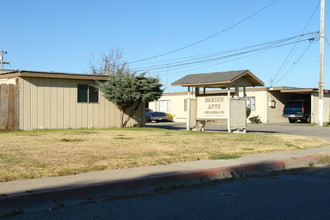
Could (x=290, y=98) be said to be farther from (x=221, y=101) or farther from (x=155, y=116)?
(x=221, y=101)

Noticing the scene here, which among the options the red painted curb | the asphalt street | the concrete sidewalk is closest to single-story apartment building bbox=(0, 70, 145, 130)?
the concrete sidewalk

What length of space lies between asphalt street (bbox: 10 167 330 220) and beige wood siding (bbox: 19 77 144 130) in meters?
13.8

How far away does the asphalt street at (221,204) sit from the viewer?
612cm

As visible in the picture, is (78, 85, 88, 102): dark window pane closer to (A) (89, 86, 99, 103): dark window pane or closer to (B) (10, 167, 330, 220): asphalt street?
(A) (89, 86, 99, 103): dark window pane

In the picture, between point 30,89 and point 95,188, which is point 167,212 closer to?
point 95,188

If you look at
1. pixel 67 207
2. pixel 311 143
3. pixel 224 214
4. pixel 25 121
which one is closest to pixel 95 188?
pixel 67 207

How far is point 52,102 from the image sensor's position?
2103cm

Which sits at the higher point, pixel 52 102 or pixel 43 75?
pixel 43 75

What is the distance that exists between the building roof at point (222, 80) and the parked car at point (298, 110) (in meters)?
17.4

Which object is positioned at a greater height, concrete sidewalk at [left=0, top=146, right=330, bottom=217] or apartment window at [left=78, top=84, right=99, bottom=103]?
apartment window at [left=78, top=84, right=99, bottom=103]

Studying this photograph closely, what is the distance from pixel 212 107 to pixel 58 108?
7684mm

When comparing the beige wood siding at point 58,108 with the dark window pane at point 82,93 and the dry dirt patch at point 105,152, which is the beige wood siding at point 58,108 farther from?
the dry dirt patch at point 105,152

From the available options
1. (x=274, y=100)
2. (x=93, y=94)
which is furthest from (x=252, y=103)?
(x=93, y=94)

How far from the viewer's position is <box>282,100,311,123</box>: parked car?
124 feet
